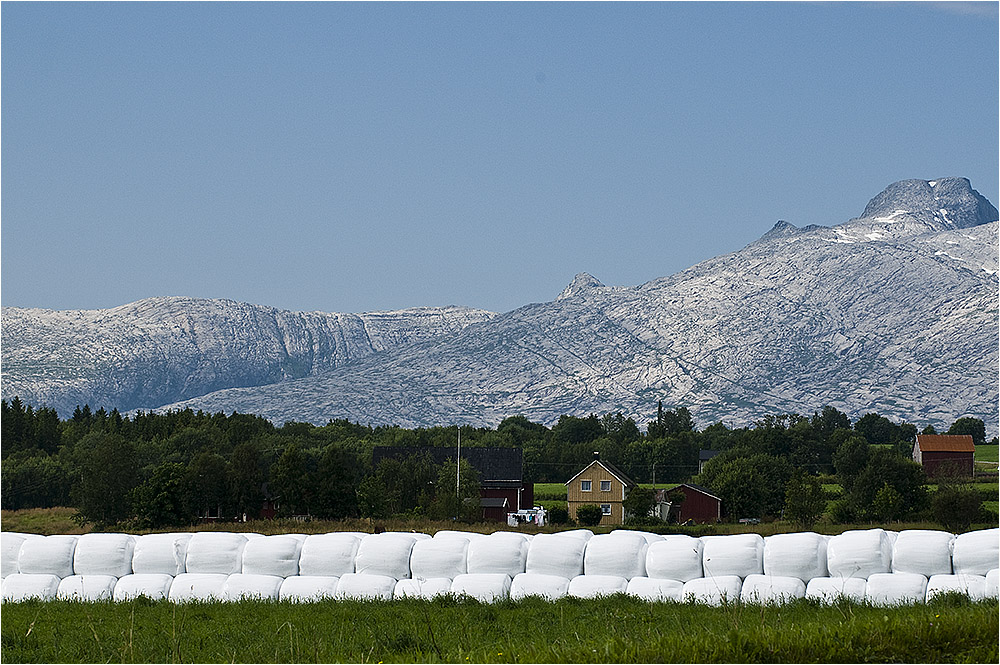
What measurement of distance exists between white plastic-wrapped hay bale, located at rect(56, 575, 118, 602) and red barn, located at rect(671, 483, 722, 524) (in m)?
68.9

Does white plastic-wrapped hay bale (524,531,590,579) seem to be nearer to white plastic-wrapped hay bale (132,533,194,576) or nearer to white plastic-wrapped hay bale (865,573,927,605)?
white plastic-wrapped hay bale (865,573,927,605)

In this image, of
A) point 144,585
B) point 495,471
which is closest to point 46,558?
point 144,585

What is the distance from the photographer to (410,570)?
72.1 feet

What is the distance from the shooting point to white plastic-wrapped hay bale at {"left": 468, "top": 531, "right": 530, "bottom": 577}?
21.6 meters

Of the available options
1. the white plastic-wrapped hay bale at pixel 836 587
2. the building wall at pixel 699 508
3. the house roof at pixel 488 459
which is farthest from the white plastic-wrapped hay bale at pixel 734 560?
the house roof at pixel 488 459

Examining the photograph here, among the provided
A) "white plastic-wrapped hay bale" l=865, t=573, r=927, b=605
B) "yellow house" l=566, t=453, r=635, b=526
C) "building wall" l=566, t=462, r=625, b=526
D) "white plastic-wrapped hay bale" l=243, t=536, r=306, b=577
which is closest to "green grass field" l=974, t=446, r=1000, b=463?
"yellow house" l=566, t=453, r=635, b=526

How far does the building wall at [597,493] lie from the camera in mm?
93250

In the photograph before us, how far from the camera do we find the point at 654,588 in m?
20.6

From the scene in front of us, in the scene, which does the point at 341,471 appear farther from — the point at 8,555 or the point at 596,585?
the point at 596,585

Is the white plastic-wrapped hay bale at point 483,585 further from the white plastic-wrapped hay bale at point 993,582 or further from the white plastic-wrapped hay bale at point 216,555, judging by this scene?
the white plastic-wrapped hay bale at point 993,582

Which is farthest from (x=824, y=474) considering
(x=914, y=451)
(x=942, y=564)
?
(x=942, y=564)

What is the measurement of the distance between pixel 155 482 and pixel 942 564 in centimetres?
6095

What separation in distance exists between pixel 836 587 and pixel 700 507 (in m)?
70.3

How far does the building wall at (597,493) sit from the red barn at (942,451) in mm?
A: 46140
